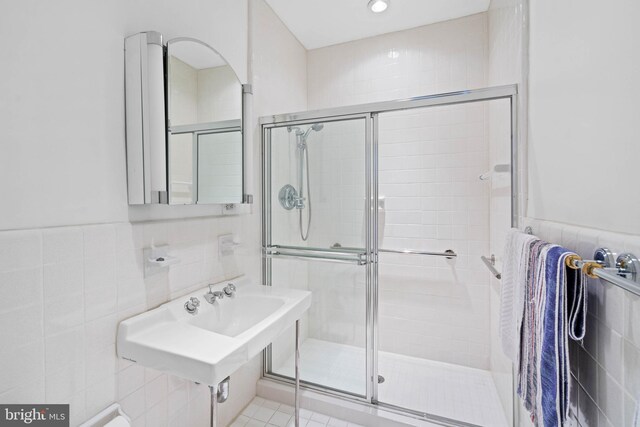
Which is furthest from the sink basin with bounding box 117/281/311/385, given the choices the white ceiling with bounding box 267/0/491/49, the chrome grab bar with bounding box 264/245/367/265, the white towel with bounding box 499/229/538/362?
the white ceiling with bounding box 267/0/491/49

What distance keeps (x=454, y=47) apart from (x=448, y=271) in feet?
5.51

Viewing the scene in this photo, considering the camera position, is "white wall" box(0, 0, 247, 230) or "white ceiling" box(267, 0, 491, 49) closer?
"white wall" box(0, 0, 247, 230)

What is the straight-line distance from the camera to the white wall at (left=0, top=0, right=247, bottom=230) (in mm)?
791

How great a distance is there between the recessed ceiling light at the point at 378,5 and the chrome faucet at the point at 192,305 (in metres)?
2.13

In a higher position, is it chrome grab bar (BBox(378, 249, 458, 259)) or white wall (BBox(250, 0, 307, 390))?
white wall (BBox(250, 0, 307, 390))

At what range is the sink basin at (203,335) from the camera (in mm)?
916

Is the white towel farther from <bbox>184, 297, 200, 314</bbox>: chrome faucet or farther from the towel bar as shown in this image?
<bbox>184, 297, 200, 314</bbox>: chrome faucet

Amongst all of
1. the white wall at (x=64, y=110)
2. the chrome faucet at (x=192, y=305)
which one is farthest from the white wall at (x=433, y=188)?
the white wall at (x=64, y=110)

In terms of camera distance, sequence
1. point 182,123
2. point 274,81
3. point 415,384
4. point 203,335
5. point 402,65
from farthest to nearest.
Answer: point 402,65 < point 274,81 < point 415,384 < point 182,123 < point 203,335

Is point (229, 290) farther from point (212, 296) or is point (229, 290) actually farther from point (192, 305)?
point (192, 305)

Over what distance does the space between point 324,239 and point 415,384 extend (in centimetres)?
→ 115

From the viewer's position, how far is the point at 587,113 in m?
0.78

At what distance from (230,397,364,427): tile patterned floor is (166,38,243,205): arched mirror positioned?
1243mm

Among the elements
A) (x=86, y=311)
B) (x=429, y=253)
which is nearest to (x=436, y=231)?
(x=429, y=253)
